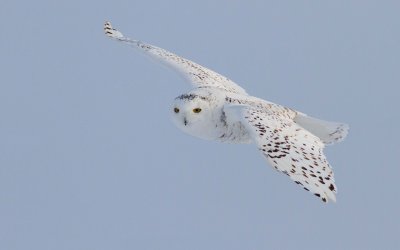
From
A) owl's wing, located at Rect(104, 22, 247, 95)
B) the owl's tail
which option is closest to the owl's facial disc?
owl's wing, located at Rect(104, 22, 247, 95)

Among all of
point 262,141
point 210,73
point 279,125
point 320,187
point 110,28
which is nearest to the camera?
point 320,187

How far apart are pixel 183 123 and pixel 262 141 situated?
1752mm

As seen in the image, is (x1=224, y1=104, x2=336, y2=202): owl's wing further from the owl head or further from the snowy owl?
the owl head

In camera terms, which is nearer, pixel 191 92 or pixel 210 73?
pixel 191 92

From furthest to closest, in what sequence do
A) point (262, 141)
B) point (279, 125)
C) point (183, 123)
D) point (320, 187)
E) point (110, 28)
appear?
point (110, 28) → point (183, 123) → point (279, 125) → point (262, 141) → point (320, 187)

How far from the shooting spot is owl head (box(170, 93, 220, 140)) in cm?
1136

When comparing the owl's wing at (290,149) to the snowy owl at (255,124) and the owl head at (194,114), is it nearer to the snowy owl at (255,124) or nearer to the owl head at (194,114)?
the snowy owl at (255,124)

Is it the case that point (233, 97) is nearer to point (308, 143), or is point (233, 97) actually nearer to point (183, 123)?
point (183, 123)

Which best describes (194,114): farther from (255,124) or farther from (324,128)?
(324,128)

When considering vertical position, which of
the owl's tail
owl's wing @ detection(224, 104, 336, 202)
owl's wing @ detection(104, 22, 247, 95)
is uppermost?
owl's wing @ detection(104, 22, 247, 95)

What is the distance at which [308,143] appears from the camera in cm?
1032

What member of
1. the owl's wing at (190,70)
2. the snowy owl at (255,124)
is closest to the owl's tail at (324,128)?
the snowy owl at (255,124)

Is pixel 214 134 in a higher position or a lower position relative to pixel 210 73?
lower

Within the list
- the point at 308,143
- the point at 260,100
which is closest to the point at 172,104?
the point at 260,100
